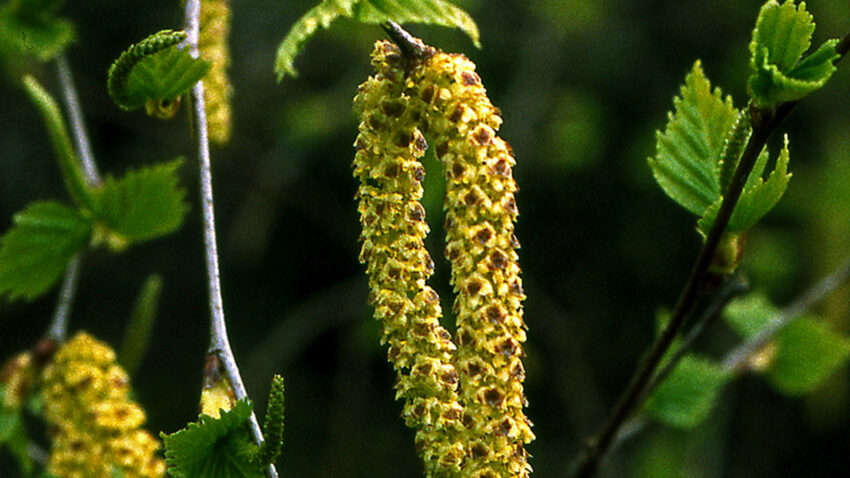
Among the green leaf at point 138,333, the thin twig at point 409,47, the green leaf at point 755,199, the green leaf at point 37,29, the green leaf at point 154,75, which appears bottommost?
the green leaf at point 138,333

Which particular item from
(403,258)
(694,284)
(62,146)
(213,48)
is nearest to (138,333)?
(62,146)

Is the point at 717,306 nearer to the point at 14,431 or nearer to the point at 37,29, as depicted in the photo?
the point at 14,431

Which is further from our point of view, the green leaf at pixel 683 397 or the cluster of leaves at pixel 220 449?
the green leaf at pixel 683 397

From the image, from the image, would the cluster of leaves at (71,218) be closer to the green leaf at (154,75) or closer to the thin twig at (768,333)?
the green leaf at (154,75)

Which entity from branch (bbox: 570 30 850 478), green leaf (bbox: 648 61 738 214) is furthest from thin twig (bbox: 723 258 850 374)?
green leaf (bbox: 648 61 738 214)

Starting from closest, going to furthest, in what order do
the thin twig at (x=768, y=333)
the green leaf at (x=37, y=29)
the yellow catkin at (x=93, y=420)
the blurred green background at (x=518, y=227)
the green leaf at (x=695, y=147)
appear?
the green leaf at (x=695, y=147), the yellow catkin at (x=93, y=420), the green leaf at (x=37, y=29), the thin twig at (x=768, y=333), the blurred green background at (x=518, y=227)

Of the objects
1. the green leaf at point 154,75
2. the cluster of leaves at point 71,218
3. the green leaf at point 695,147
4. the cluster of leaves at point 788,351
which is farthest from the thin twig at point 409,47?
the cluster of leaves at point 788,351

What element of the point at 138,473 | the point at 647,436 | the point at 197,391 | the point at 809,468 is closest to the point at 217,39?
the point at 138,473

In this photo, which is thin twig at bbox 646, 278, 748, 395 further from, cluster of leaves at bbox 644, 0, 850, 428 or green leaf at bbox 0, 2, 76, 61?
green leaf at bbox 0, 2, 76, 61
